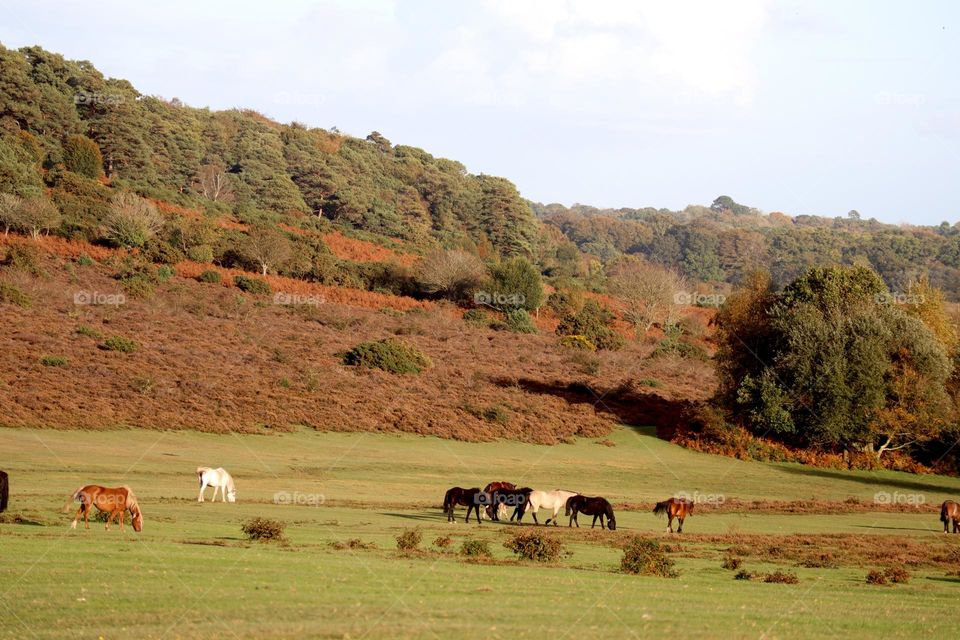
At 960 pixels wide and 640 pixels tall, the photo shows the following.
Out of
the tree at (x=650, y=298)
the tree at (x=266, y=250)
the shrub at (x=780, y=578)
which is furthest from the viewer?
the tree at (x=650, y=298)

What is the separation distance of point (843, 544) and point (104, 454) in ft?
85.5

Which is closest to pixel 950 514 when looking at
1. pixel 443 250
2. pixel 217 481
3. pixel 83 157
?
pixel 217 481

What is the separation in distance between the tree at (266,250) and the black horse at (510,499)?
65.3m

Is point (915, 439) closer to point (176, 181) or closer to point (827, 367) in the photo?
point (827, 367)

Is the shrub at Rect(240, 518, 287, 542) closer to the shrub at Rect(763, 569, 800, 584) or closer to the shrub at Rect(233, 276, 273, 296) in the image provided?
the shrub at Rect(763, 569, 800, 584)

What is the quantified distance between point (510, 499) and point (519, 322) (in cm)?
6202

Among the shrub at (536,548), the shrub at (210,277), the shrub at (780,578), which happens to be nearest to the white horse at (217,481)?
the shrub at (536,548)

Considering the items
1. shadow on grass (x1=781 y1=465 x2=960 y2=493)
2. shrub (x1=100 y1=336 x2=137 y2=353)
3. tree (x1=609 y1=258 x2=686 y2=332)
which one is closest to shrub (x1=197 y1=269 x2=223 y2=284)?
shrub (x1=100 y1=336 x2=137 y2=353)

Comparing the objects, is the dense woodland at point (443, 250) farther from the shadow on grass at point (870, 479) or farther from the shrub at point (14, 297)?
the shrub at point (14, 297)

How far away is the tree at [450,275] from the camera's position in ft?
323

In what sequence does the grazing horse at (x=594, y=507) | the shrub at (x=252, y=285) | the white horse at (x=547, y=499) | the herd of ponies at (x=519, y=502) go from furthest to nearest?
the shrub at (x=252, y=285) < the white horse at (x=547, y=499) < the herd of ponies at (x=519, y=502) < the grazing horse at (x=594, y=507)

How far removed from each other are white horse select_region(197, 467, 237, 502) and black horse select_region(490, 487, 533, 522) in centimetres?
770

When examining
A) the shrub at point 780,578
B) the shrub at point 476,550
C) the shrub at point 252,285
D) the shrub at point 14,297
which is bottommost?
the shrub at point 476,550

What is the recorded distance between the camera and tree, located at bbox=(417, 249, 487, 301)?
98438 millimetres
